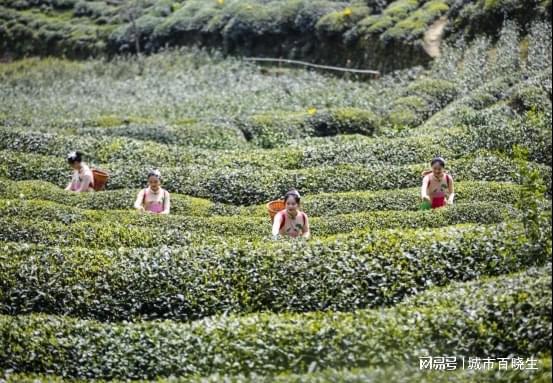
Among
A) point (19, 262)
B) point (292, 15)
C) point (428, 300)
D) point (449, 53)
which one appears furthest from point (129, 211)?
point (292, 15)

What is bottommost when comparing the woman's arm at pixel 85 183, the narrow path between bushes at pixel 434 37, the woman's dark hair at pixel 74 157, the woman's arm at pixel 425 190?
the woman's arm at pixel 85 183

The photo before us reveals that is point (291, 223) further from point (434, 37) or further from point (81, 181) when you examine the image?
point (434, 37)

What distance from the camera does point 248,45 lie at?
40344 millimetres

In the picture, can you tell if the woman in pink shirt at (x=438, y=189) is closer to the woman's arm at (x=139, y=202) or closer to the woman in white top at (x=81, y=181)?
the woman's arm at (x=139, y=202)

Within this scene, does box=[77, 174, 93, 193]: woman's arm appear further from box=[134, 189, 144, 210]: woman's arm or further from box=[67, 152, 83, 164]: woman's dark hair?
box=[134, 189, 144, 210]: woman's arm

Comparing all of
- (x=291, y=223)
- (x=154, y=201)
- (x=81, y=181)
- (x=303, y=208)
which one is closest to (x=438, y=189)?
(x=303, y=208)

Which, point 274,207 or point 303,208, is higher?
point 274,207

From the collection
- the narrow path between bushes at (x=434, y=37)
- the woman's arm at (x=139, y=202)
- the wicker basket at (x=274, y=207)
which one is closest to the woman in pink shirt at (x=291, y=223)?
the wicker basket at (x=274, y=207)

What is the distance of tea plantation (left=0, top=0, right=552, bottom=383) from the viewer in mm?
9906

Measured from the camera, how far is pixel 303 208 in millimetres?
17328

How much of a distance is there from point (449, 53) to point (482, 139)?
1062cm

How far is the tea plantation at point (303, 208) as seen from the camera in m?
9.91

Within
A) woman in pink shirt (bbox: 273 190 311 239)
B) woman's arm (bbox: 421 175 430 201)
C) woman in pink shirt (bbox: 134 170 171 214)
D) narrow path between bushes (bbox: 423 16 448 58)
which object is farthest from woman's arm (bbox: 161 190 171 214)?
narrow path between bushes (bbox: 423 16 448 58)

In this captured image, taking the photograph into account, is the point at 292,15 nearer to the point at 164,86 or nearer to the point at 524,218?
the point at 164,86
